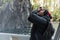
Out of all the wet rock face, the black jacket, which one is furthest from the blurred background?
the black jacket

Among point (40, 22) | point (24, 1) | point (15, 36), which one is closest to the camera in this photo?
point (40, 22)

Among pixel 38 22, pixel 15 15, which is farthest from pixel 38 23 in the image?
pixel 15 15

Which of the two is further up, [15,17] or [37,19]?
[37,19]

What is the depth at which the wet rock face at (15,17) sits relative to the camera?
158 inches

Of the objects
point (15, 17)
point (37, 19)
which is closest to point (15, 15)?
point (15, 17)

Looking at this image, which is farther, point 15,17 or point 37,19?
point 15,17

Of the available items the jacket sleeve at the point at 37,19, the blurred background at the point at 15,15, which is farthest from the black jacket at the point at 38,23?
the blurred background at the point at 15,15

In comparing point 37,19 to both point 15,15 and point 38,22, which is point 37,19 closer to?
point 38,22

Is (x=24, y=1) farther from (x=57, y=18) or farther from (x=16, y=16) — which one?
(x=57, y=18)

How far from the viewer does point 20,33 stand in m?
3.83

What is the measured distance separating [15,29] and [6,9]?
1.38 feet

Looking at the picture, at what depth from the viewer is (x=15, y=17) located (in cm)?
409

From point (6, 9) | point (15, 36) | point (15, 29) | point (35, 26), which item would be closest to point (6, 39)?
point (15, 36)

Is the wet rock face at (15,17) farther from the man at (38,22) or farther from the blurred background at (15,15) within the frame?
the man at (38,22)
